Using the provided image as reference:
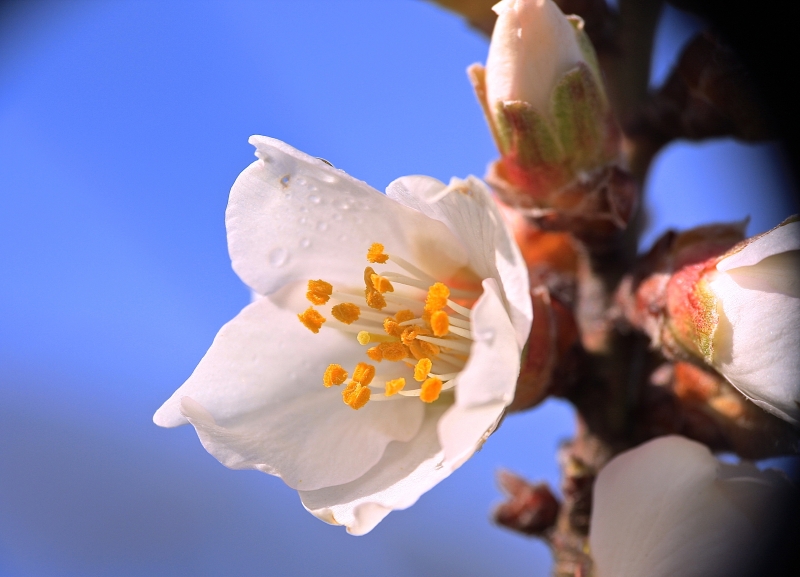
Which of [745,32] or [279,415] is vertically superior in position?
[745,32]

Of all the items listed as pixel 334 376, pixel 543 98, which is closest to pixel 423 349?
pixel 334 376

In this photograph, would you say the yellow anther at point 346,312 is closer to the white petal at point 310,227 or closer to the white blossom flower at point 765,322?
the white petal at point 310,227

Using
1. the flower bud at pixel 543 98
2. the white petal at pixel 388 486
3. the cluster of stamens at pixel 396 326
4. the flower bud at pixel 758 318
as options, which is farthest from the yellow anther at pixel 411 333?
the flower bud at pixel 758 318

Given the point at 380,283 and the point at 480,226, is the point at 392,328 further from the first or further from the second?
the point at 480,226

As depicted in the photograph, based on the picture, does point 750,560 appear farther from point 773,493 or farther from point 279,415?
point 279,415

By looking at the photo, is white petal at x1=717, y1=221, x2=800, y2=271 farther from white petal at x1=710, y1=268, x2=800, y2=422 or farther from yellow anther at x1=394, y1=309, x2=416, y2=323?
yellow anther at x1=394, y1=309, x2=416, y2=323

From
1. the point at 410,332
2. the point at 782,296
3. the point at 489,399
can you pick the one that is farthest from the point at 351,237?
the point at 782,296
